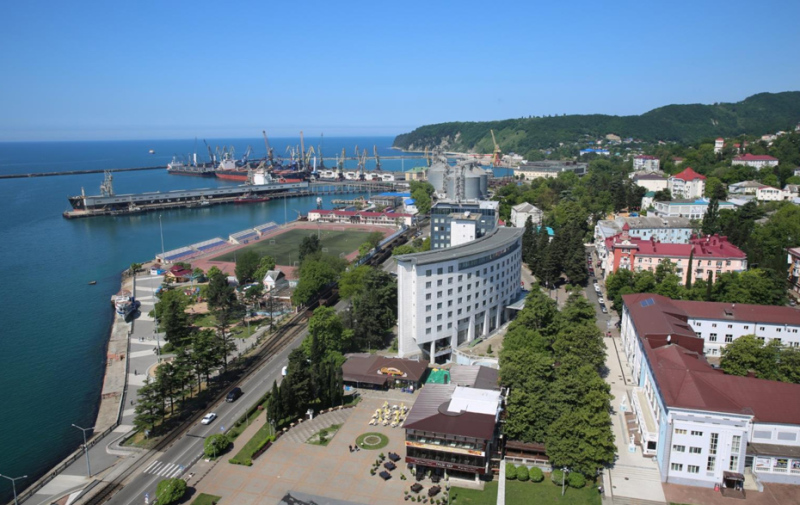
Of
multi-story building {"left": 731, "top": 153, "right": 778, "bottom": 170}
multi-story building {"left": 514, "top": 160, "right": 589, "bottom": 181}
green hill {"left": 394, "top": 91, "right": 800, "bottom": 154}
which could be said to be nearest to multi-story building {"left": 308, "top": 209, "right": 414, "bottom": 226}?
multi-story building {"left": 514, "top": 160, "right": 589, "bottom": 181}

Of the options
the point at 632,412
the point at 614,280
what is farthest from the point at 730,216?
the point at 632,412

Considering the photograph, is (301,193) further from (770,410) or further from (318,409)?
(770,410)

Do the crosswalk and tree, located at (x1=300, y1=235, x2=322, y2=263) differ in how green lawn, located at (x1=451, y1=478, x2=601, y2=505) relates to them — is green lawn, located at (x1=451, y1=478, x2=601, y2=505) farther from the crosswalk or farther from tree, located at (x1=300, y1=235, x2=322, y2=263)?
tree, located at (x1=300, y1=235, x2=322, y2=263)

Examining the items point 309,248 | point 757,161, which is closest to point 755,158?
point 757,161

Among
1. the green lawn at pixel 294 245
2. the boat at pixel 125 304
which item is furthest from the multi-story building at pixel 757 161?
the boat at pixel 125 304

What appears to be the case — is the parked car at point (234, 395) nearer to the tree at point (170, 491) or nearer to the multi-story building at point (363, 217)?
the tree at point (170, 491)

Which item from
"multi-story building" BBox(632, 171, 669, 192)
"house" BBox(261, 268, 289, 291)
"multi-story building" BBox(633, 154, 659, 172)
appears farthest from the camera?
"multi-story building" BBox(633, 154, 659, 172)

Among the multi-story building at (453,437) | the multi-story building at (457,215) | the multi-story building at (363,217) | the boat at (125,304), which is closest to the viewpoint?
the multi-story building at (453,437)
